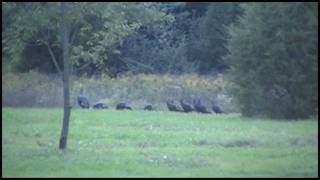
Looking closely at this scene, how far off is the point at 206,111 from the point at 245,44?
166 inches

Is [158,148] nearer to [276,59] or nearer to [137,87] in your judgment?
[276,59]

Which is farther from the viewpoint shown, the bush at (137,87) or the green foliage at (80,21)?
the bush at (137,87)

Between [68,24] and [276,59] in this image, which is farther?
[276,59]

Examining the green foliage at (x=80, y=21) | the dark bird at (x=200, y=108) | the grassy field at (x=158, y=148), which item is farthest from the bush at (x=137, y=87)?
the green foliage at (x=80, y=21)

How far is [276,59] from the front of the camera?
28.4 metres

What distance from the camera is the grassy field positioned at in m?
13.6

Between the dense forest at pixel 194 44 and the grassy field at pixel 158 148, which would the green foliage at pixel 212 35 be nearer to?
the dense forest at pixel 194 44

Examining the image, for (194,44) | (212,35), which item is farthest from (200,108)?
(194,44)

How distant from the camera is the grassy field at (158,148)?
13.6 metres

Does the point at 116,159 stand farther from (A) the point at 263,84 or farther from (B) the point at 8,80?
(B) the point at 8,80

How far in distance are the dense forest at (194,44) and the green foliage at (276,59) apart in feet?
0.13

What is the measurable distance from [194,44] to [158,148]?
92.4 feet

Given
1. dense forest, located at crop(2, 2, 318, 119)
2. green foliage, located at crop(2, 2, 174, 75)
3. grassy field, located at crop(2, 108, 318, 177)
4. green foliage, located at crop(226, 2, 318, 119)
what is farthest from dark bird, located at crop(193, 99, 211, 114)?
green foliage, located at crop(2, 2, 174, 75)

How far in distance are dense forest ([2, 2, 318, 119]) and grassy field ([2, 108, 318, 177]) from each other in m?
2.31
